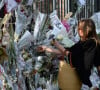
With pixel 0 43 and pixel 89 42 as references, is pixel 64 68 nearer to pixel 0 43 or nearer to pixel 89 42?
pixel 89 42

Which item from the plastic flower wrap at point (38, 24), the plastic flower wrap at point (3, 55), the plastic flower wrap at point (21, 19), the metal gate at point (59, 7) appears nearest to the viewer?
the plastic flower wrap at point (3, 55)

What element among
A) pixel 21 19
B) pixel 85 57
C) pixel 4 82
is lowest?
pixel 4 82

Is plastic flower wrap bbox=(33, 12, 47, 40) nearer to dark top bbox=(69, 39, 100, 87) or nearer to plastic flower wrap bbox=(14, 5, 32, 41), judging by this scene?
plastic flower wrap bbox=(14, 5, 32, 41)

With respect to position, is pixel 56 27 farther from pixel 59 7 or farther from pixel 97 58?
pixel 59 7

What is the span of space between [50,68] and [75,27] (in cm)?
82

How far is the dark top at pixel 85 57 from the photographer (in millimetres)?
4406

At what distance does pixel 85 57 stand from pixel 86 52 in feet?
0.18

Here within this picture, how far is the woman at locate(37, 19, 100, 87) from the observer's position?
441 centimetres

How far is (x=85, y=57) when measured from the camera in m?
4.43

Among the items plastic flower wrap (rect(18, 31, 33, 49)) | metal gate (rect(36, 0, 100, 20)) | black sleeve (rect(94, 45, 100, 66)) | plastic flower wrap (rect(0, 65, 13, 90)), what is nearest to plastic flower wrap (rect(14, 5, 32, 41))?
plastic flower wrap (rect(18, 31, 33, 49))

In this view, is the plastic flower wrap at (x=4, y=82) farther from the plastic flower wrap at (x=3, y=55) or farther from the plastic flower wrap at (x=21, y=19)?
the plastic flower wrap at (x=21, y=19)

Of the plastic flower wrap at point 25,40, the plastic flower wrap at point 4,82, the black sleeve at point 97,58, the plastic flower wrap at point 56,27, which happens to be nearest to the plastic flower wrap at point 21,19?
the plastic flower wrap at point 25,40

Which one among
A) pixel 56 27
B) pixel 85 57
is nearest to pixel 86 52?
pixel 85 57

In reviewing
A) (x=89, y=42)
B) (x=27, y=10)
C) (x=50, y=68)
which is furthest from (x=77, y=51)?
(x=27, y=10)
